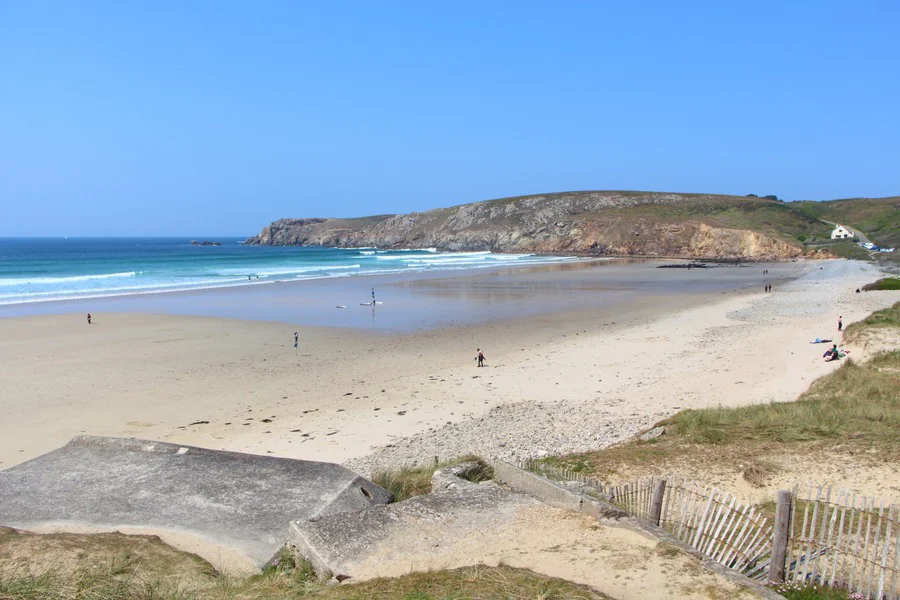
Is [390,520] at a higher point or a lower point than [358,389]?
higher

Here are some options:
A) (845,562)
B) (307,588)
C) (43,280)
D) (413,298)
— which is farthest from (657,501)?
(43,280)

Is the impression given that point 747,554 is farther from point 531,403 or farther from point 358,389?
point 358,389

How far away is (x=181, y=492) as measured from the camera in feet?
22.0

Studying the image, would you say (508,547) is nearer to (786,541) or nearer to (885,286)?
(786,541)

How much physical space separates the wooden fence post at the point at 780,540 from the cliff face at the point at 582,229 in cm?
8277

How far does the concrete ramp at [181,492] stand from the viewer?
19.8 feet

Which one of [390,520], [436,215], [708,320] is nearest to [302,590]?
[390,520]

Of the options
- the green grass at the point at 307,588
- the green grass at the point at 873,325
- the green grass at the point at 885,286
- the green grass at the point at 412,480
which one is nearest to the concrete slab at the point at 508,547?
the green grass at the point at 307,588

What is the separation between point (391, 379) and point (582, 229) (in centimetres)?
8919

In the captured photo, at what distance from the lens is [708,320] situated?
28016mm

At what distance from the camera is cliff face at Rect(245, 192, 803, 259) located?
86938mm

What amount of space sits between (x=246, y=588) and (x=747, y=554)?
4170mm

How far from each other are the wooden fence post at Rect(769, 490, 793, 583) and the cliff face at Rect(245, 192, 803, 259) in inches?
3259

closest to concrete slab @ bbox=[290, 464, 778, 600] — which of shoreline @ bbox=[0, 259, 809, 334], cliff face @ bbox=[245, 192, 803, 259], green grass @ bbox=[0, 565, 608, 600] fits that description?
green grass @ bbox=[0, 565, 608, 600]
